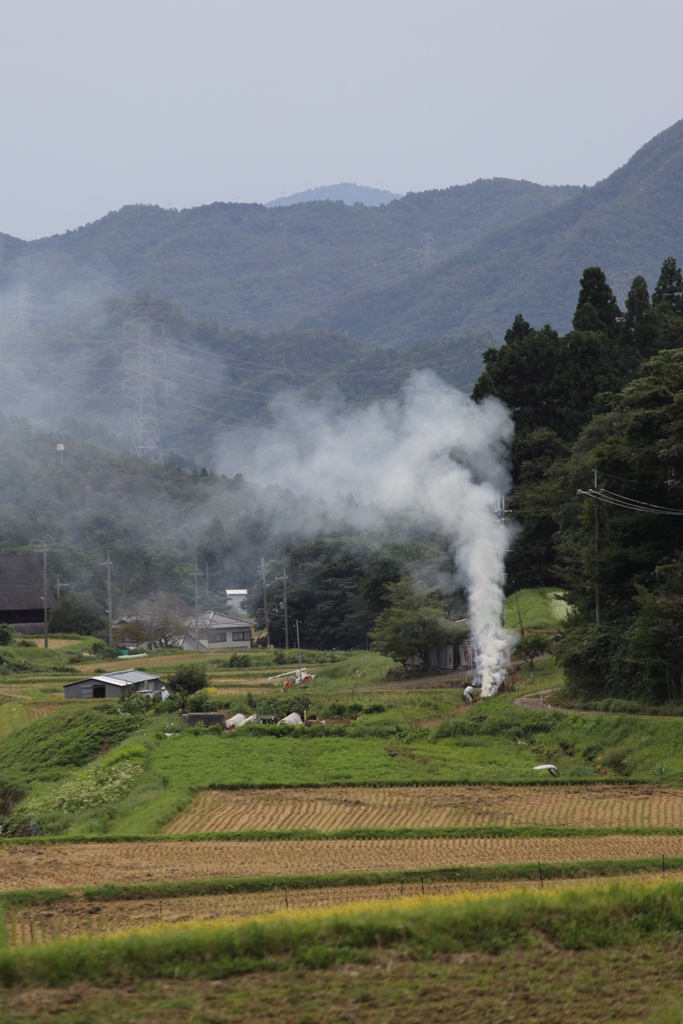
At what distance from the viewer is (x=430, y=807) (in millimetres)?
28094

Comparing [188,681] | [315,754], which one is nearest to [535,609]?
[188,681]

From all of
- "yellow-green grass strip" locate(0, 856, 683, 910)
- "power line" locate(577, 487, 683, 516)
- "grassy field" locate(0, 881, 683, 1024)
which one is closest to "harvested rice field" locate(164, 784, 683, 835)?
"yellow-green grass strip" locate(0, 856, 683, 910)

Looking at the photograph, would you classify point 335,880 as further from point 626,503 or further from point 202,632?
point 202,632

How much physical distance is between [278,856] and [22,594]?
61697mm

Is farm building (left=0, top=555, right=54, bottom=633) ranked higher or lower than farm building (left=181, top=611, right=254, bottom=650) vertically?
higher

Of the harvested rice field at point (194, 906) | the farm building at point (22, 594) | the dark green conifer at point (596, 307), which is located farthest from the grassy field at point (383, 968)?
the farm building at point (22, 594)

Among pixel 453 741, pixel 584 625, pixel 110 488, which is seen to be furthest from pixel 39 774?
pixel 110 488

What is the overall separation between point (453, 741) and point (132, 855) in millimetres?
13870

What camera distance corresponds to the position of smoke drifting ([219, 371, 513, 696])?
47719 mm

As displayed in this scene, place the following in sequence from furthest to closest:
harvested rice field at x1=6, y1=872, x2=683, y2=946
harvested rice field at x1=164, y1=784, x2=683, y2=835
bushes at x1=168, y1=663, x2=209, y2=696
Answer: bushes at x1=168, y1=663, x2=209, y2=696 < harvested rice field at x1=164, y1=784, x2=683, y2=835 < harvested rice field at x1=6, y1=872, x2=683, y2=946

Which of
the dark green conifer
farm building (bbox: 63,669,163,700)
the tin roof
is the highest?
the dark green conifer

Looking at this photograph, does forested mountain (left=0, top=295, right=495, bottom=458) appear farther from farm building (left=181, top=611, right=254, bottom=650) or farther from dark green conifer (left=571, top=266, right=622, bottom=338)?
dark green conifer (left=571, top=266, right=622, bottom=338)

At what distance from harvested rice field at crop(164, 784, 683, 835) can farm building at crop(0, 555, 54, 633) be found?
2125 inches

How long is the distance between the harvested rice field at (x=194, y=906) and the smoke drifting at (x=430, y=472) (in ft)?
77.4
